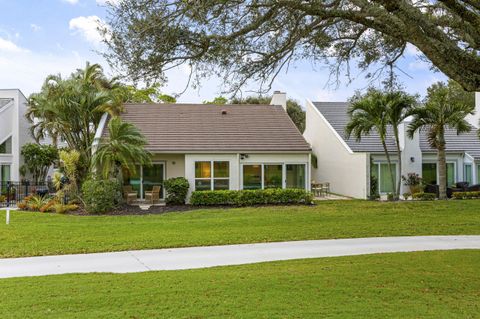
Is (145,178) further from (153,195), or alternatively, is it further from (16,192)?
(16,192)

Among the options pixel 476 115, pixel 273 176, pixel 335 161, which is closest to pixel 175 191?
pixel 273 176

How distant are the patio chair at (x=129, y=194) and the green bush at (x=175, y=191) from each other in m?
1.68

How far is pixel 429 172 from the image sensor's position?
26.5 m

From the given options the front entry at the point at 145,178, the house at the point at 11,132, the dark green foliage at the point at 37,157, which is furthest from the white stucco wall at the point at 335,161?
the house at the point at 11,132

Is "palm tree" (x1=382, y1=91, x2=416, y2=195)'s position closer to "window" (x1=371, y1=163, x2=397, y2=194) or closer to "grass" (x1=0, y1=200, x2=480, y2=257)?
"window" (x1=371, y1=163, x2=397, y2=194)

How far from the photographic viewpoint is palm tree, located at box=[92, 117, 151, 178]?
18828 mm

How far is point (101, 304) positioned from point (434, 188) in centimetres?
2184

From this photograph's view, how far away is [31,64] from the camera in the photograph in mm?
17359

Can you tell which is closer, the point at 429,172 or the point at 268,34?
the point at 268,34

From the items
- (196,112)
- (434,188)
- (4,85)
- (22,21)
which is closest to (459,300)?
(22,21)

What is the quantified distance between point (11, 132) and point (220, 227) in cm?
2105

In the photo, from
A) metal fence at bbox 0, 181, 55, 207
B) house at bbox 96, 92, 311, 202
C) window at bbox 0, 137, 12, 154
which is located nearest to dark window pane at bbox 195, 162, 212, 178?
house at bbox 96, 92, 311, 202

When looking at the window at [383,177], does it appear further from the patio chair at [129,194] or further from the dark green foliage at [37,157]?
the dark green foliage at [37,157]

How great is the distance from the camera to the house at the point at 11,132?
27734mm
